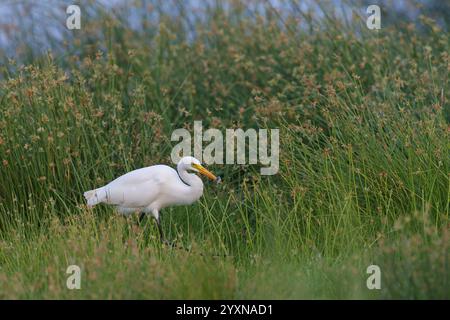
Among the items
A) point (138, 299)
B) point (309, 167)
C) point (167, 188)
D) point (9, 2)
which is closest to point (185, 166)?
point (167, 188)

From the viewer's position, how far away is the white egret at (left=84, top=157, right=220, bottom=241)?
6.74 meters

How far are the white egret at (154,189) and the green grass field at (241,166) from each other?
17 cm

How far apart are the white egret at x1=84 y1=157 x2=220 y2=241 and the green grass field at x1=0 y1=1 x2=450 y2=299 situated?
17cm

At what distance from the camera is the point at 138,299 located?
5227 millimetres

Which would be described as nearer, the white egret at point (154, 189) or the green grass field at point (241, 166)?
the green grass field at point (241, 166)

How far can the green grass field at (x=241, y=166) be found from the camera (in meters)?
5.45

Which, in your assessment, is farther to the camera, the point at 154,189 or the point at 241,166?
the point at 241,166

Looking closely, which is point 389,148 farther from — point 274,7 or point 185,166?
point 274,7

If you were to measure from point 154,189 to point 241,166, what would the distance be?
1.23 m

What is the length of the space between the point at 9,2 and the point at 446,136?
4.80m

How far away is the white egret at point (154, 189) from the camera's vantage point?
6.74 meters

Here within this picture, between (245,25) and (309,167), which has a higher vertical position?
(245,25)

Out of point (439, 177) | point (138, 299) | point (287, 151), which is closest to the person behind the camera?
point (138, 299)

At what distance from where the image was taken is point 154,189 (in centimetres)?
679
